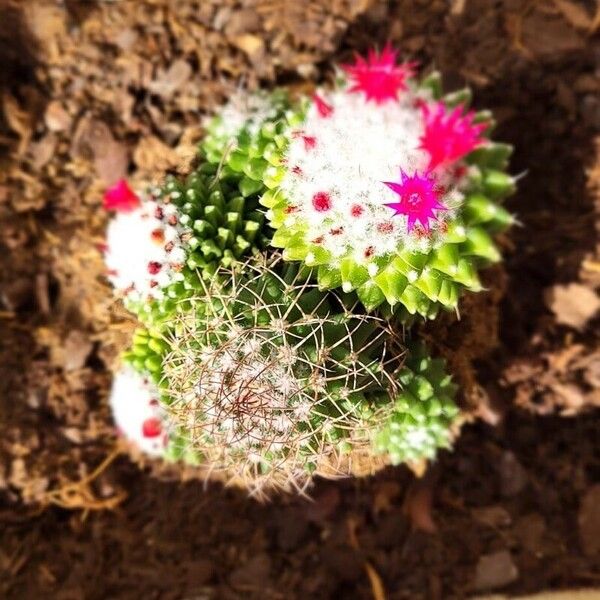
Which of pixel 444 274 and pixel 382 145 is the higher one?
pixel 382 145

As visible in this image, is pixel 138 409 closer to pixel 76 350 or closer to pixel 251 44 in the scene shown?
pixel 76 350

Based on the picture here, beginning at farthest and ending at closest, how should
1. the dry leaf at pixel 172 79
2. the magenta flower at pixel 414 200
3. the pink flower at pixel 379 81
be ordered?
the dry leaf at pixel 172 79, the pink flower at pixel 379 81, the magenta flower at pixel 414 200

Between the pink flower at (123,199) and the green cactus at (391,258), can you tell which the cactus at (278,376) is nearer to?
the green cactus at (391,258)

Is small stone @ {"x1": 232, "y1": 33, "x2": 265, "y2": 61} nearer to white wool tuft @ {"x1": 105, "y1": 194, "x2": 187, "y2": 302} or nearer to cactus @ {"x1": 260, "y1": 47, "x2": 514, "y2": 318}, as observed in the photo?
cactus @ {"x1": 260, "y1": 47, "x2": 514, "y2": 318}

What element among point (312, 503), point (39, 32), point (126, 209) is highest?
point (39, 32)

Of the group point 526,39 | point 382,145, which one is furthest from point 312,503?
point 526,39

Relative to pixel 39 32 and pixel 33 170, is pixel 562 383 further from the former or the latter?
pixel 39 32

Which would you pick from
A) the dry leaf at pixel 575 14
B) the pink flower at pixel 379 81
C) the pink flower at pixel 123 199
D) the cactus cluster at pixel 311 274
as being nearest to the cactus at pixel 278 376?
the cactus cluster at pixel 311 274
